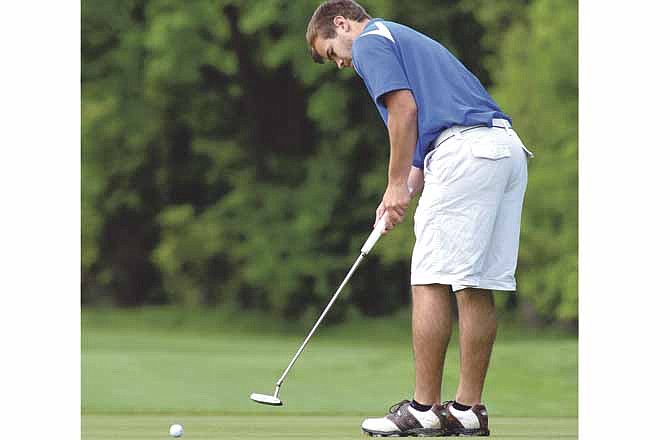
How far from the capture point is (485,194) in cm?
435

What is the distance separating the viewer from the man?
4.33m

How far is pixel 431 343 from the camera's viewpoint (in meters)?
A: 4.34

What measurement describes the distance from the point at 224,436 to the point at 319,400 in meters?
3.46

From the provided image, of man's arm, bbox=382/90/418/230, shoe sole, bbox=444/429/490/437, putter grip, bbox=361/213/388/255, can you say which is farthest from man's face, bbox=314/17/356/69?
shoe sole, bbox=444/429/490/437

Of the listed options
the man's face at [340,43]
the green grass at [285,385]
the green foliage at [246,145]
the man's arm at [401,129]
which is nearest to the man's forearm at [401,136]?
the man's arm at [401,129]

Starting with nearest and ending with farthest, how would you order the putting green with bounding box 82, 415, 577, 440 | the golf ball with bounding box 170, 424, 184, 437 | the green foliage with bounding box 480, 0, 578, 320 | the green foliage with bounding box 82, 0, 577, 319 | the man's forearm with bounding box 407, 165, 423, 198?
the golf ball with bounding box 170, 424, 184, 437 → the putting green with bounding box 82, 415, 577, 440 → the man's forearm with bounding box 407, 165, 423, 198 → the green foliage with bounding box 480, 0, 578, 320 → the green foliage with bounding box 82, 0, 577, 319

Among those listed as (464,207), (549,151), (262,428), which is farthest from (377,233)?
(549,151)

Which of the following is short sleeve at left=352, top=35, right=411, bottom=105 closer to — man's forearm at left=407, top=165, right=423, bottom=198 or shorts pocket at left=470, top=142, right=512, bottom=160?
shorts pocket at left=470, top=142, right=512, bottom=160

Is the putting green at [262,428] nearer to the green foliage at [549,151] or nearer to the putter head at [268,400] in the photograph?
the putter head at [268,400]

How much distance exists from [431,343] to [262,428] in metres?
0.65

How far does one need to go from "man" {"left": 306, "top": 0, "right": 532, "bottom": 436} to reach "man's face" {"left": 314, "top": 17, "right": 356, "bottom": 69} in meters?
0.11

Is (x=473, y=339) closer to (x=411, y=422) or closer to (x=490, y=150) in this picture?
(x=411, y=422)
